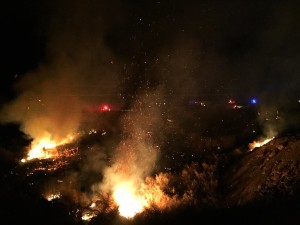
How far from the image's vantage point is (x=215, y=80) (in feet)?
77.7

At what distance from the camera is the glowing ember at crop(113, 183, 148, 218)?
8016 mm

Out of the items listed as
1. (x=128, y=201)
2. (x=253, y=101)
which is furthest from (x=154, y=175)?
(x=253, y=101)

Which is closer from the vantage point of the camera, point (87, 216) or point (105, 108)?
point (87, 216)

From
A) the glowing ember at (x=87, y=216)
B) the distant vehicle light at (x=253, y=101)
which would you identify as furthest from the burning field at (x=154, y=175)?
the distant vehicle light at (x=253, y=101)

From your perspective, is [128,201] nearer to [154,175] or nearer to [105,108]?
[154,175]

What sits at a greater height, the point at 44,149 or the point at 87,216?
the point at 44,149

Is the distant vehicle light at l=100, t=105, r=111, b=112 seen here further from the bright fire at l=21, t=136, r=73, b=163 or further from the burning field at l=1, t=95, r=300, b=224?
the burning field at l=1, t=95, r=300, b=224

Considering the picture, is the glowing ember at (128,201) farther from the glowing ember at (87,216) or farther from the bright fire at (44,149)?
the bright fire at (44,149)

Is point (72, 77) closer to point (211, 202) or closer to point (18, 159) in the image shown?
point (18, 159)

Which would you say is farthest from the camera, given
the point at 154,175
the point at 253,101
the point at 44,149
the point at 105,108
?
the point at 105,108

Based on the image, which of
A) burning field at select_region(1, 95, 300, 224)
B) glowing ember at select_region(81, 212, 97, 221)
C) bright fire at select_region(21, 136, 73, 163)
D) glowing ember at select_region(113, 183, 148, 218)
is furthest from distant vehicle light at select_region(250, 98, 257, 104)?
glowing ember at select_region(81, 212, 97, 221)

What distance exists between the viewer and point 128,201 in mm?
8461

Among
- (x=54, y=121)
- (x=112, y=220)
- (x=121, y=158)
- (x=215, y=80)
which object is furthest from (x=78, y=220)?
(x=215, y=80)

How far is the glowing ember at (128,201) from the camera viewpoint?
8016mm
